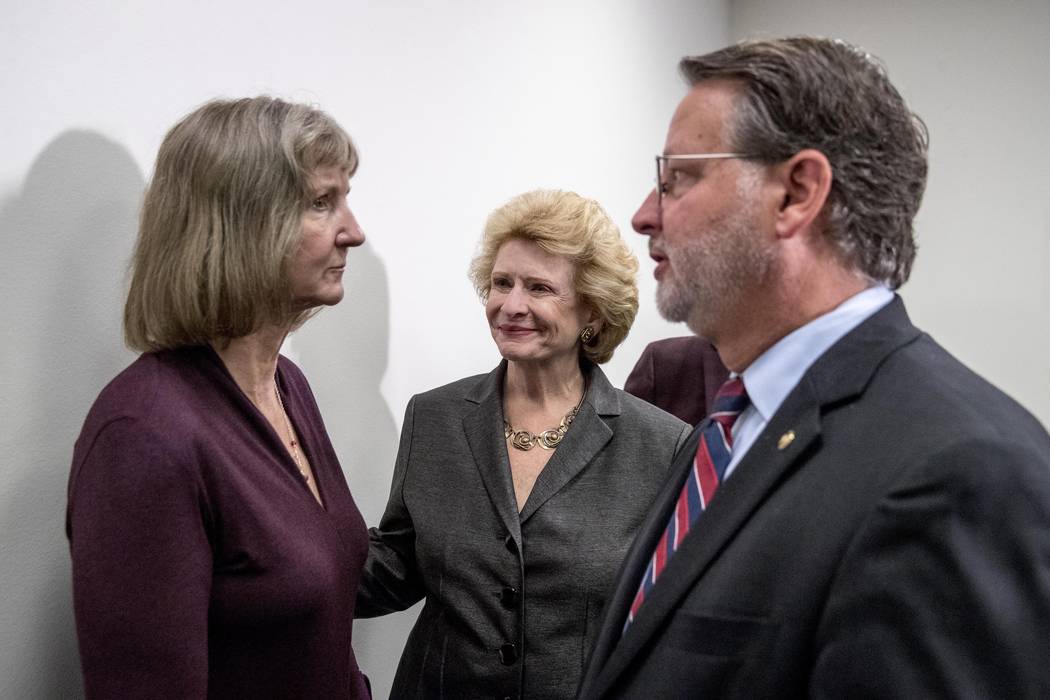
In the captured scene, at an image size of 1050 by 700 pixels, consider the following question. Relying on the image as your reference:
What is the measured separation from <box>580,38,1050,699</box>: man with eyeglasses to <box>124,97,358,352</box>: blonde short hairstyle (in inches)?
21.8

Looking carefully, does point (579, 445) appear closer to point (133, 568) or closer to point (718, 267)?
point (718, 267)

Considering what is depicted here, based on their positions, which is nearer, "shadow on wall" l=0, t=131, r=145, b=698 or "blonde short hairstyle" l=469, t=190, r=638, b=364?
"shadow on wall" l=0, t=131, r=145, b=698

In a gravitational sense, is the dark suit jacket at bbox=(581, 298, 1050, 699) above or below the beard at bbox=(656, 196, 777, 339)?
below

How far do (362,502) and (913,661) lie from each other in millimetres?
1599

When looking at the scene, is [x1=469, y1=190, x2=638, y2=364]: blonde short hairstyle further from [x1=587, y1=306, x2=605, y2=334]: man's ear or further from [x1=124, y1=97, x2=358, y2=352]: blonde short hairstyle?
[x1=124, y1=97, x2=358, y2=352]: blonde short hairstyle

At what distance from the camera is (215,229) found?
4.67 ft

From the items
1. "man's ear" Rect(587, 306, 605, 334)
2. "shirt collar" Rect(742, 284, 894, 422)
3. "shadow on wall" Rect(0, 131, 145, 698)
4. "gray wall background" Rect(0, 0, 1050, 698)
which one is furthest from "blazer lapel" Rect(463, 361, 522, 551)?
"shirt collar" Rect(742, 284, 894, 422)

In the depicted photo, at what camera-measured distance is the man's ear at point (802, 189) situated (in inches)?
45.9

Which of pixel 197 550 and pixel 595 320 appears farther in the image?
pixel 595 320

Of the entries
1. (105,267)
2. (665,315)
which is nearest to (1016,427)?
(665,315)

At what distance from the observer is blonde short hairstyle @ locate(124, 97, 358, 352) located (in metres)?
1.42

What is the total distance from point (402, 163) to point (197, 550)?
1262mm

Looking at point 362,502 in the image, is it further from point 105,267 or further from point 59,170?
point 59,170

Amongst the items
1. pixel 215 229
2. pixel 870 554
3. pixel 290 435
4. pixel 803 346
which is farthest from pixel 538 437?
pixel 870 554
